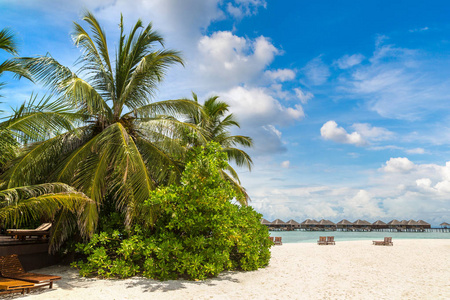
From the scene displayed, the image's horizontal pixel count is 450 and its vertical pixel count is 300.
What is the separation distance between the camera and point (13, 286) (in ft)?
21.0

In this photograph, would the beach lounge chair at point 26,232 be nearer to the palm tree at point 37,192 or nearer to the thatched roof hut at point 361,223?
the palm tree at point 37,192

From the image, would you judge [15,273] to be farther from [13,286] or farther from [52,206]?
[52,206]

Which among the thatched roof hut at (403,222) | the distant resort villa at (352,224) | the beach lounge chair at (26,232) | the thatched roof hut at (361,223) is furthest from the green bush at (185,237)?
the thatched roof hut at (403,222)

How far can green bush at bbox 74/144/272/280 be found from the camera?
338 inches

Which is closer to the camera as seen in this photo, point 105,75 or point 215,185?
point 215,185

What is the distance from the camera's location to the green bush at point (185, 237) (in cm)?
859

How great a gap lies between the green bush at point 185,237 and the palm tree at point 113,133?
77 cm

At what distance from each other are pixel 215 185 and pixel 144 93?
430 centimetres

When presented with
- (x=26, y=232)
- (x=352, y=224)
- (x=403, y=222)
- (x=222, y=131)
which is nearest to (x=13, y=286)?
(x=26, y=232)

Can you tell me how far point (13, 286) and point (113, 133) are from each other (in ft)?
14.4

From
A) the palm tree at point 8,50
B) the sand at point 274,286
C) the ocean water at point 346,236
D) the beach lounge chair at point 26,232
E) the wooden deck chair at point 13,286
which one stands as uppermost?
the palm tree at point 8,50

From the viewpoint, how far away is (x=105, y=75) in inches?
418

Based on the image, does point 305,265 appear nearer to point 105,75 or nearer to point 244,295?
point 244,295

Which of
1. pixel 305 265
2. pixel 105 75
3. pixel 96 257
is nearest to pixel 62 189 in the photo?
pixel 96 257
